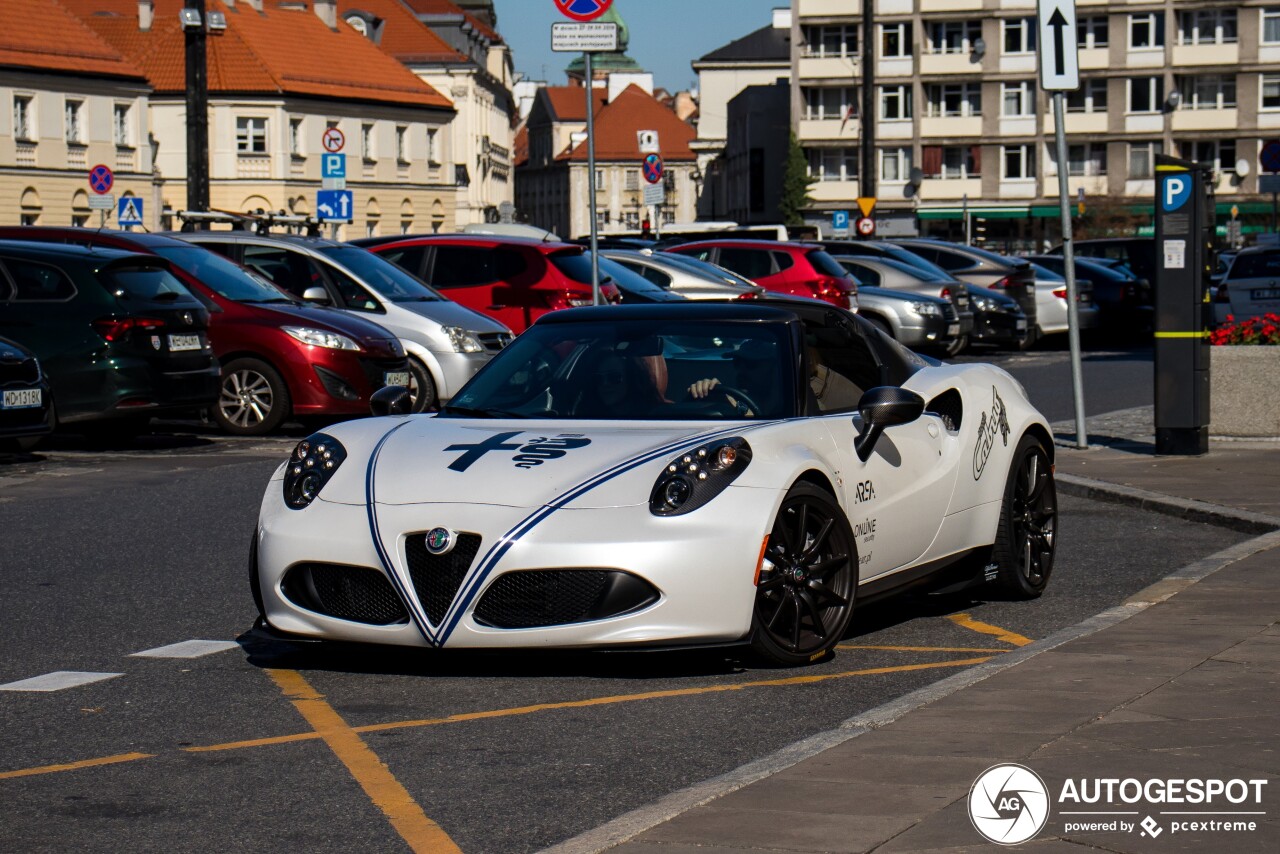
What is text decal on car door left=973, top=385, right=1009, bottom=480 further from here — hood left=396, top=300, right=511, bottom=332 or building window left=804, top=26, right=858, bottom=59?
building window left=804, top=26, right=858, bottom=59

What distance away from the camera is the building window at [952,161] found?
98.4 metres

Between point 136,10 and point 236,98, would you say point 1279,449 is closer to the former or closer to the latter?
point 236,98

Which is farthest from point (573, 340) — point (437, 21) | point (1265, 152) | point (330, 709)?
point (437, 21)

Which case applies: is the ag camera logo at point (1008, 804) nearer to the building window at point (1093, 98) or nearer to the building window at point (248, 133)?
the building window at point (248, 133)

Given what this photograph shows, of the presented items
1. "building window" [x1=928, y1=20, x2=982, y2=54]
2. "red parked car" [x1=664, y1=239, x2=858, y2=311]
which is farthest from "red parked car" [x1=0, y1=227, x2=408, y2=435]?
"building window" [x1=928, y1=20, x2=982, y2=54]

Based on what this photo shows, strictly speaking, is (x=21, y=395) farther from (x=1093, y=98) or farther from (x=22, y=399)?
(x=1093, y=98)

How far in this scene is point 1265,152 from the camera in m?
34.9

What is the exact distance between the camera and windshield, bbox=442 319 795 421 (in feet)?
25.0

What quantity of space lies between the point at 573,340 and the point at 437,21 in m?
113

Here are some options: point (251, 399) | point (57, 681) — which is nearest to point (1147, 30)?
point (251, 399)

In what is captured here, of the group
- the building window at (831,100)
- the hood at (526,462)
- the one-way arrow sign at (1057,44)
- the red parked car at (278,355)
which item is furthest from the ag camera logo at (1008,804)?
the building window at (831,100)

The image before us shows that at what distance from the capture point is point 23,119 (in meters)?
69.7

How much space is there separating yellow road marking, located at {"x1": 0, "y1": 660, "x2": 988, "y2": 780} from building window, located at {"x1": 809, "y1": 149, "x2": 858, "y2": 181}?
317ft

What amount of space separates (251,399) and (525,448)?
10980mm
